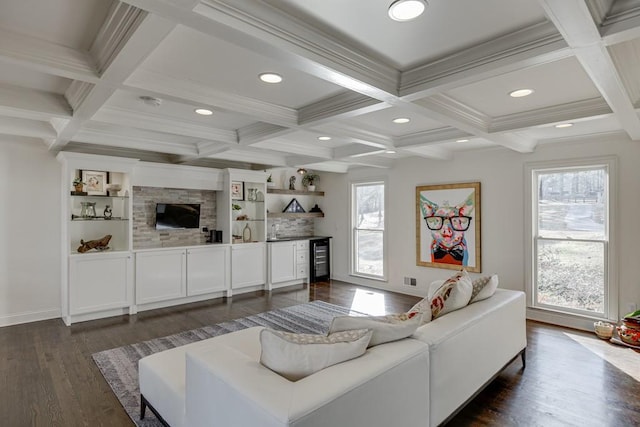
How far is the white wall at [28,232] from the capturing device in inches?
177

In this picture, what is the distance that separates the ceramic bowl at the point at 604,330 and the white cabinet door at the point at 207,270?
509 cm

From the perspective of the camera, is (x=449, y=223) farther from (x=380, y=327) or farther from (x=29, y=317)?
(x=29, y=317)

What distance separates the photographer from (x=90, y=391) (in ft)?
9.38

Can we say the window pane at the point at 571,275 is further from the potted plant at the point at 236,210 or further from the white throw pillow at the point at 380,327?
the potted plant at the point at 236,210

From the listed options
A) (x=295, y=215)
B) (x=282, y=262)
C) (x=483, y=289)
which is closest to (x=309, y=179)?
(x=295, y=215)

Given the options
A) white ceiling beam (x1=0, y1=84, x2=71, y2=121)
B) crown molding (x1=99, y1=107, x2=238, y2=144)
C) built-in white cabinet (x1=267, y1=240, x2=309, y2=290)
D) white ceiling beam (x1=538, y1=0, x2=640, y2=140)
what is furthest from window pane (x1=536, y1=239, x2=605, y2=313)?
white ceiling beam (x1=0, y1=84, x2=71, y2=121)

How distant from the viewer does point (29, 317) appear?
464 centimetres

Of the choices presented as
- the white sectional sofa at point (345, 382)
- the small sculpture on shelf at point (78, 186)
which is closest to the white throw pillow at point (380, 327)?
the white sectional sofa at point (345, 382)

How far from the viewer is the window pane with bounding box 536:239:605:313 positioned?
14.4 feet

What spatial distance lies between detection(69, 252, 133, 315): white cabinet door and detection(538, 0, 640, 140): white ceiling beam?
520 cm

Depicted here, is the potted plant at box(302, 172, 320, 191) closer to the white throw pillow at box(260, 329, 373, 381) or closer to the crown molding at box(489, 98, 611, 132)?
the crown molding at box(489, 98, 611, 132)

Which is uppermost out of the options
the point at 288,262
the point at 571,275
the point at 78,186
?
the point at 78,186

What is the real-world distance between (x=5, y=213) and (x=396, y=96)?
16.3ft

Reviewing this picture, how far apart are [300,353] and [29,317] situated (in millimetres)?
4744
